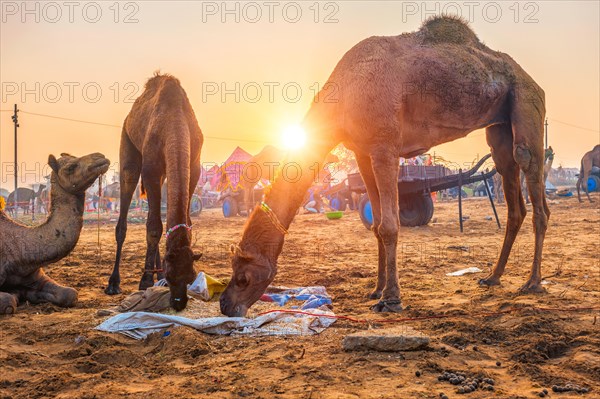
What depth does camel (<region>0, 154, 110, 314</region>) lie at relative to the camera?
5383 millimetres

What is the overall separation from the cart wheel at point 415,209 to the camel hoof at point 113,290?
384 inches

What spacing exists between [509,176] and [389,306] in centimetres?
304

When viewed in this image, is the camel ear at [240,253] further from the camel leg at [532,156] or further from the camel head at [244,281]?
the camel leg at [532,156]

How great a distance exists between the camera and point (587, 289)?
579 cm

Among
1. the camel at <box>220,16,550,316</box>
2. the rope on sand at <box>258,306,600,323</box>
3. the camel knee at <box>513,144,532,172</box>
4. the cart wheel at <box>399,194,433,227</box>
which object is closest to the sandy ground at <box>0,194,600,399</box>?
the rope on sand at <box>258,306,600,323</box>

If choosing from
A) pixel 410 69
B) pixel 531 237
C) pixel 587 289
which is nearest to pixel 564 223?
pixel 531 237

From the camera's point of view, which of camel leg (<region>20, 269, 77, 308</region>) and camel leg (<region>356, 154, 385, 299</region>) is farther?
camel leg (<region>356, 154, 385, 299</region>)

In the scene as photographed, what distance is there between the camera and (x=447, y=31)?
20.3 ft

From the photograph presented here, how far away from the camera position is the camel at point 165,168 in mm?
4852

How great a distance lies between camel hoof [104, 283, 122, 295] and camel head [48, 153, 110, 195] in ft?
4.48

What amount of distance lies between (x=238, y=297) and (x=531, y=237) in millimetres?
9479

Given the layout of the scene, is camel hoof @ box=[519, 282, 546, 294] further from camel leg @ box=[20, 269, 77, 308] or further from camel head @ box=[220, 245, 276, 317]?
camel leg @ box=[20, 269, 77, 308]

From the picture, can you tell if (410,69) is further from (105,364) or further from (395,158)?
(105,364)

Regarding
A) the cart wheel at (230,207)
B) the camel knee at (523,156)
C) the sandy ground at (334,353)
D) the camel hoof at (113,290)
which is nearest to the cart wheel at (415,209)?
the sandy ground at (334,353)
